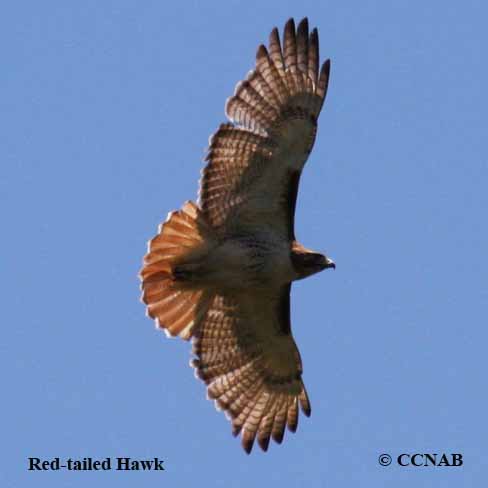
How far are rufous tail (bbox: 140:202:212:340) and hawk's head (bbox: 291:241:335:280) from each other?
32.7 inches

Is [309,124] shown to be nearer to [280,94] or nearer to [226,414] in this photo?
[280,94]

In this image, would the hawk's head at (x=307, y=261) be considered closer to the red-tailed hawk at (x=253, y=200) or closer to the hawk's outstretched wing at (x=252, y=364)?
the red-tailed hawk at (x=253, y=200)

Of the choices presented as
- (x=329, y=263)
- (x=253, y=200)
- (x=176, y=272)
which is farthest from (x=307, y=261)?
(x=176, y=272)

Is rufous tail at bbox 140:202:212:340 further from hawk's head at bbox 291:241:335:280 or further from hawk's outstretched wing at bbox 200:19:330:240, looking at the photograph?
hawk's head at bbox 291:241:335:280

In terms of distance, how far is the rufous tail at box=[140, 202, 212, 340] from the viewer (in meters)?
11.9

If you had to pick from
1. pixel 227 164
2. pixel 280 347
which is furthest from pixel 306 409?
pixel 227 164


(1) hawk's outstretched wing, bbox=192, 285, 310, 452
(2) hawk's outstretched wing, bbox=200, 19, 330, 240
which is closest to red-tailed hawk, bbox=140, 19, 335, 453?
(2) hawk's outstretched wing, bbox=200, 19, 330, 240

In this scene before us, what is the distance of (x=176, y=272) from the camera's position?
1212 centimetres

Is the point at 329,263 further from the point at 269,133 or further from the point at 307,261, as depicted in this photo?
the point at 269,133

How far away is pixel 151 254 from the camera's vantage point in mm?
12016

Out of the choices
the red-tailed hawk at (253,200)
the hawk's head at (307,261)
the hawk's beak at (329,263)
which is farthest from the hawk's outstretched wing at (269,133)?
the hawk's beak at (329,263)

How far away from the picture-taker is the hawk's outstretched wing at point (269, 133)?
11.9 meters

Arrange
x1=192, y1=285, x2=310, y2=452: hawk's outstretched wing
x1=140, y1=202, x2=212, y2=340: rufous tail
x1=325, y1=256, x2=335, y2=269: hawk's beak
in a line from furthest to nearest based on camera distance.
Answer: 1. x1=192, y1=285, x2=310, y2=452: hawk's outstretched wing
2. x1=325, y1=256, x2=335, y2=269: hawk's beak
3. x1=140, y1=202, x2=212, y2=340: rufous tail

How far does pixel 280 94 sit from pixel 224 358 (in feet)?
8.93
